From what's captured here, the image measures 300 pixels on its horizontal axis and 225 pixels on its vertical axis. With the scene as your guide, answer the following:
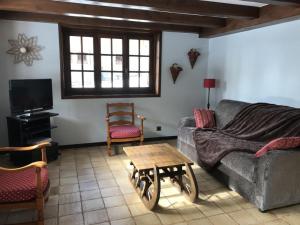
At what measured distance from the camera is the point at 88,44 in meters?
4.28

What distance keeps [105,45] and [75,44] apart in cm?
52

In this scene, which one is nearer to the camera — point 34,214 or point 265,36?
point 34,214

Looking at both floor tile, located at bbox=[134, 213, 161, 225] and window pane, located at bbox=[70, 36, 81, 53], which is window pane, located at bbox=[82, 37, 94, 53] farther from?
floor tile, located at bbox=[134, 213, 161, 225]

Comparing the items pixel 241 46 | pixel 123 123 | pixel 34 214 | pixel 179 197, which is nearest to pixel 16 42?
pixel 123 123

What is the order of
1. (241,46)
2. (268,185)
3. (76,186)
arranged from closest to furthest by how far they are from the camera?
(268,185), (76,186), (241,46)

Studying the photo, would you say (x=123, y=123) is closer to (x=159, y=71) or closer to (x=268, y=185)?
(x=159, y=71)

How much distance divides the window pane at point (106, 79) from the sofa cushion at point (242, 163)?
2.58m

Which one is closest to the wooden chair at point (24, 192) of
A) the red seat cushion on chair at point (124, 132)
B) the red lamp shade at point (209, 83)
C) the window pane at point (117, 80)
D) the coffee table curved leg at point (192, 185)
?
the coffee table curved leg at point (192, 185)

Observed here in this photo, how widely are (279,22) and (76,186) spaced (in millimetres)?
3450

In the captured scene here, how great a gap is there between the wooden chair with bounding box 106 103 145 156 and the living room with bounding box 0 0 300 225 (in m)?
0.17

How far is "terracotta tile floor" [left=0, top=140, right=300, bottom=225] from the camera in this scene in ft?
7.45

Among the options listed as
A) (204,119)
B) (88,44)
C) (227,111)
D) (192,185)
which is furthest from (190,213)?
(88,44)

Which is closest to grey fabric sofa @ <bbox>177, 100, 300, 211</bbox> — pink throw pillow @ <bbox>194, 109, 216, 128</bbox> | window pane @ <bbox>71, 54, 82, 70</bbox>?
pink throw pillow @ <bbox>194, 109, 216, 128</bbox>

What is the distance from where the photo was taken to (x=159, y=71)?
4.66 metres
